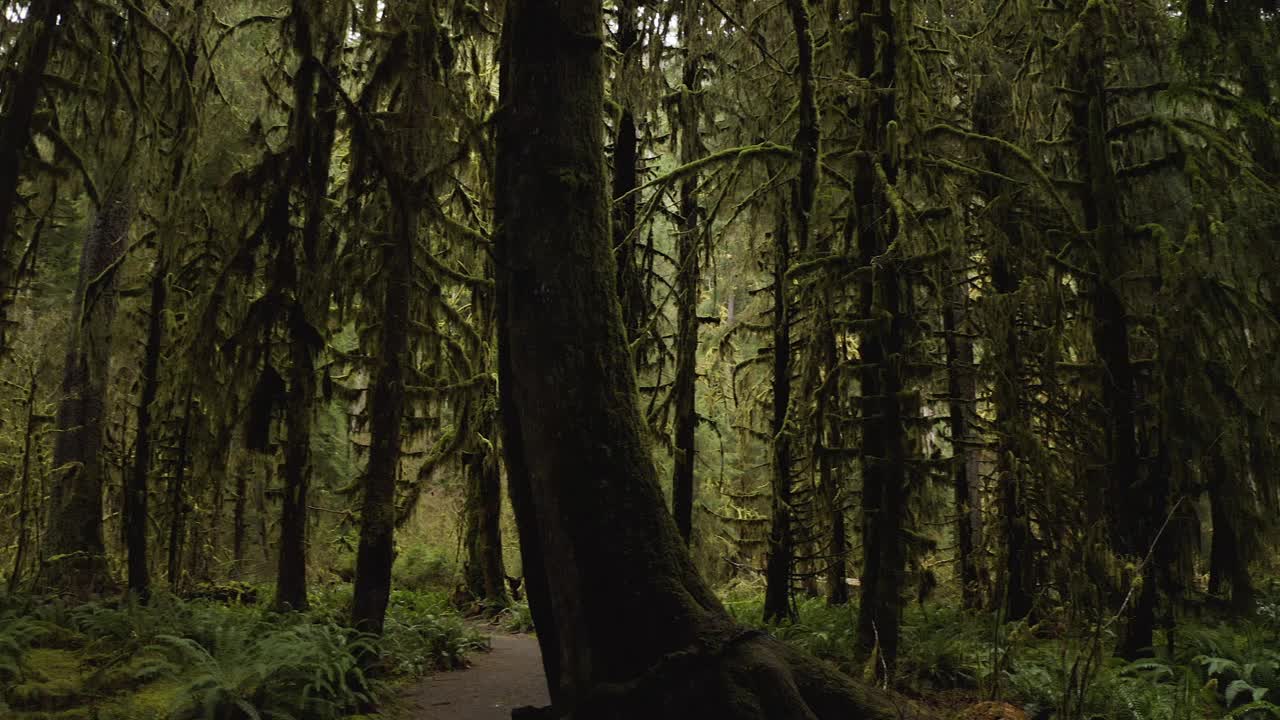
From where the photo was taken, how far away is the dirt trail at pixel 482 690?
707 cm

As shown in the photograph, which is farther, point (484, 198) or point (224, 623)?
point (484, 198)

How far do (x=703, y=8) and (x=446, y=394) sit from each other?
24.3 ft

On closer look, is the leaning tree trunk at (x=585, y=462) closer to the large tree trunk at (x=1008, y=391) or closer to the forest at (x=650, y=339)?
the forest at (x=650, y=339)

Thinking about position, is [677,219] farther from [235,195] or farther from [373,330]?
[235,195]

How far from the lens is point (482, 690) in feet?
26.9

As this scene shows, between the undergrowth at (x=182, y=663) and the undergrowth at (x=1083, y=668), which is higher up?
the undergrowth at (x=182, y=663)

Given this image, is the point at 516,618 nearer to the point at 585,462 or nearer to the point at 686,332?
the point at 686,332

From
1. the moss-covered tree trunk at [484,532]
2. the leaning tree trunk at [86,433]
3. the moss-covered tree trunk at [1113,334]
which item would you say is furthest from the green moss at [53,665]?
the moss-covered tree trunk at [1113,334]

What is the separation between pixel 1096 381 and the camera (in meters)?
8.62

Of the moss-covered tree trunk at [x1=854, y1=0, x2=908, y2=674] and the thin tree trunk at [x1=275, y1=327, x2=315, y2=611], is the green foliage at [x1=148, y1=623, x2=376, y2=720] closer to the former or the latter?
the thin tree trunk at [x1=275, y1=327, x2=315, y2=611]

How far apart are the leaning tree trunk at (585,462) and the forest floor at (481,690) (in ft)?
10.5

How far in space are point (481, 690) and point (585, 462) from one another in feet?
17.0

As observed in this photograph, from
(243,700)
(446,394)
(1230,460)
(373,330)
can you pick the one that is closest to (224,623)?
(243,700)

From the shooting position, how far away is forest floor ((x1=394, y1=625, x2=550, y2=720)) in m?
7.05
